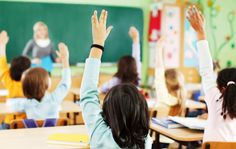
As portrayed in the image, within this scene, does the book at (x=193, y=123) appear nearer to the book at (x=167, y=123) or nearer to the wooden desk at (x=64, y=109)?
the book at (x=167, y=123)

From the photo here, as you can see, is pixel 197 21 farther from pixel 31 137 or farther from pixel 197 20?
pixel 31 137

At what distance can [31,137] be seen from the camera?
235 centimetres

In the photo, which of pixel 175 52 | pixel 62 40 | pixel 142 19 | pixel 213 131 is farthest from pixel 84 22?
pixel 213 131

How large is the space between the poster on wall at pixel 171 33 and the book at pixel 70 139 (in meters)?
4.70

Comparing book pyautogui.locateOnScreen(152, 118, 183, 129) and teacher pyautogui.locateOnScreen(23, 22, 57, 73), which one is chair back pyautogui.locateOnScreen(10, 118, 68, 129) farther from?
teacher pyautogui.locateOnScreen(23, 22, 57, 73)

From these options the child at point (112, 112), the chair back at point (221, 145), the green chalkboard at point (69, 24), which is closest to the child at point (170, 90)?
the chair back at point (221, 145)

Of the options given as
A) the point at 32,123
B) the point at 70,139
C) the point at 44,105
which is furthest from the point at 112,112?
the point at 44,105

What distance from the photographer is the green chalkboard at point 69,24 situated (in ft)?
19.3

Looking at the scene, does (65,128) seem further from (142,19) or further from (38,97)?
(142,19)

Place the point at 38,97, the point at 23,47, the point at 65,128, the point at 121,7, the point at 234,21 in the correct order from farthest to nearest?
the point at 234,21 → the point at 121,7 → the point at 23,47 → the point at 38,97 → the point at 65,128

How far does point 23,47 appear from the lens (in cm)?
597

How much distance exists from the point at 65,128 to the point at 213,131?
3.47ft

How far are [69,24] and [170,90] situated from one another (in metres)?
2.91

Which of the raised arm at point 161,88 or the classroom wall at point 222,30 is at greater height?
the classroom wall at point 222,30
